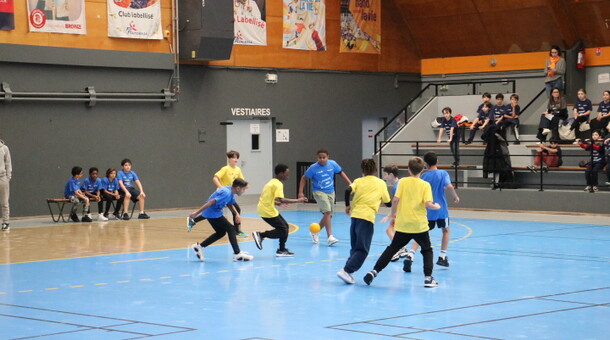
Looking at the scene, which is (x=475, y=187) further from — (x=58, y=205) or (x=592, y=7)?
(x=58, y=205)

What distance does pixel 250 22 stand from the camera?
29.3 metres

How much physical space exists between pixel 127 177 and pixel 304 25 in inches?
345

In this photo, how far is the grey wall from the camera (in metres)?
25.0

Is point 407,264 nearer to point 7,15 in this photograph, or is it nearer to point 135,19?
point 7,15

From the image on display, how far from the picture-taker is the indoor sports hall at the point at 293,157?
36.5ft

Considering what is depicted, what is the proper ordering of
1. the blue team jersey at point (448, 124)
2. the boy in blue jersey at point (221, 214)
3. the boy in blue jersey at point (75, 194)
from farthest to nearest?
the blue team jersey at point (448, 124) → the boy in blue jersey at point (75, 194) → the boy in blue jersey at point (221, 214)

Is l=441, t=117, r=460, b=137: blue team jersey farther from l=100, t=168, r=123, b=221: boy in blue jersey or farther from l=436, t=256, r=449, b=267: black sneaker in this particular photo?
l=436, t=256, r=449, b=267: black sneaker

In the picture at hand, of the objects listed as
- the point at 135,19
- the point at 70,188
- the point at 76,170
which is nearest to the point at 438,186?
the point at 76,170

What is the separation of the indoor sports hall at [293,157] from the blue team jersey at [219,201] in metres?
0.09

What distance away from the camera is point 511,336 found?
928 cm

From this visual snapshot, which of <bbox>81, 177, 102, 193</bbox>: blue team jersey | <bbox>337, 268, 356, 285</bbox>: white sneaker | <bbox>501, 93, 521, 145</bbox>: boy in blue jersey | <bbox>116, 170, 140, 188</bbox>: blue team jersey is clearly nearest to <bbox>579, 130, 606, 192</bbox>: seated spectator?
<bbox>501, 93, 521, 145</bbox>: boy in blue jersey

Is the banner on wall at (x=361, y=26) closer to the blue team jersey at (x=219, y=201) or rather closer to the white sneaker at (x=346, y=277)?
the blue team jersey at (x=219, y=201)

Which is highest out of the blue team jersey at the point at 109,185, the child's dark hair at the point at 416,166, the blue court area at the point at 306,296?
the child's dark hair at the point at 416,166

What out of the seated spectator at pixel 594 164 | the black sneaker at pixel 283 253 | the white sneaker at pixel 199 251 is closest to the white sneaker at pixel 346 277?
Answer: the black sneaker at pixel 283 253
